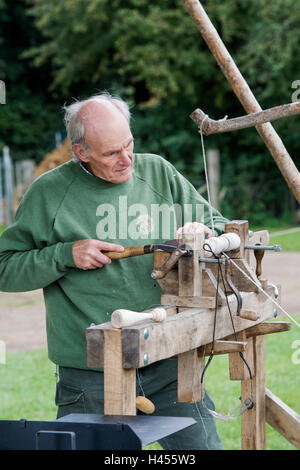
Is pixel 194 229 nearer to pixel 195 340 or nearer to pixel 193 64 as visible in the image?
pixel 195 340

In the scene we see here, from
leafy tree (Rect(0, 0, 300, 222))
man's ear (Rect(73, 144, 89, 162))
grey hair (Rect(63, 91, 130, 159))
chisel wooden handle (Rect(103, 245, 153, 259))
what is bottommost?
chisel wooden handle (Rect(103, 245, 153, 259))

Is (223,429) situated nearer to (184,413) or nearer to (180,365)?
(184,413)

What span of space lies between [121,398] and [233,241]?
658 millimetres

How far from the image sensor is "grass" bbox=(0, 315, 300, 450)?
13.5 feet

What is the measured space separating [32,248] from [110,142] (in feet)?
1.64

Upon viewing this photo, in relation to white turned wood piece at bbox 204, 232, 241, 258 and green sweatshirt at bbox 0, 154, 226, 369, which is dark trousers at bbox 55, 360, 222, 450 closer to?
green sweatshirt at bbox 0, 154, 226, 369

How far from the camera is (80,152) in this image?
248 cm

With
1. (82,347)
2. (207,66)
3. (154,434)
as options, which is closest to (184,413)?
(82,347)

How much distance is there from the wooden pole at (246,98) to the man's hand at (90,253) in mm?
627

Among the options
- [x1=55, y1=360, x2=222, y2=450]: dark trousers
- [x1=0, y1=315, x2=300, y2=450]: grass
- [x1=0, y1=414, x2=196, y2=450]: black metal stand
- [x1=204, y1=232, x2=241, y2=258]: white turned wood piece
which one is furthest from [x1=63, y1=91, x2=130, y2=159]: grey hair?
[x1=0, y1=315, x2=300, y2=450]: grass

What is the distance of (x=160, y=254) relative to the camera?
212 cm

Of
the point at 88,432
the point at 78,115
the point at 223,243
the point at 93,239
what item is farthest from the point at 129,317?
the point at 78,115

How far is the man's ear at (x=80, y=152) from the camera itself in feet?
8.12

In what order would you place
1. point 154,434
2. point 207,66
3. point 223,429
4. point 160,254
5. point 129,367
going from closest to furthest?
point 154,434 < point 129,367 < point 160,254 < point 223,429 < point 207,66
